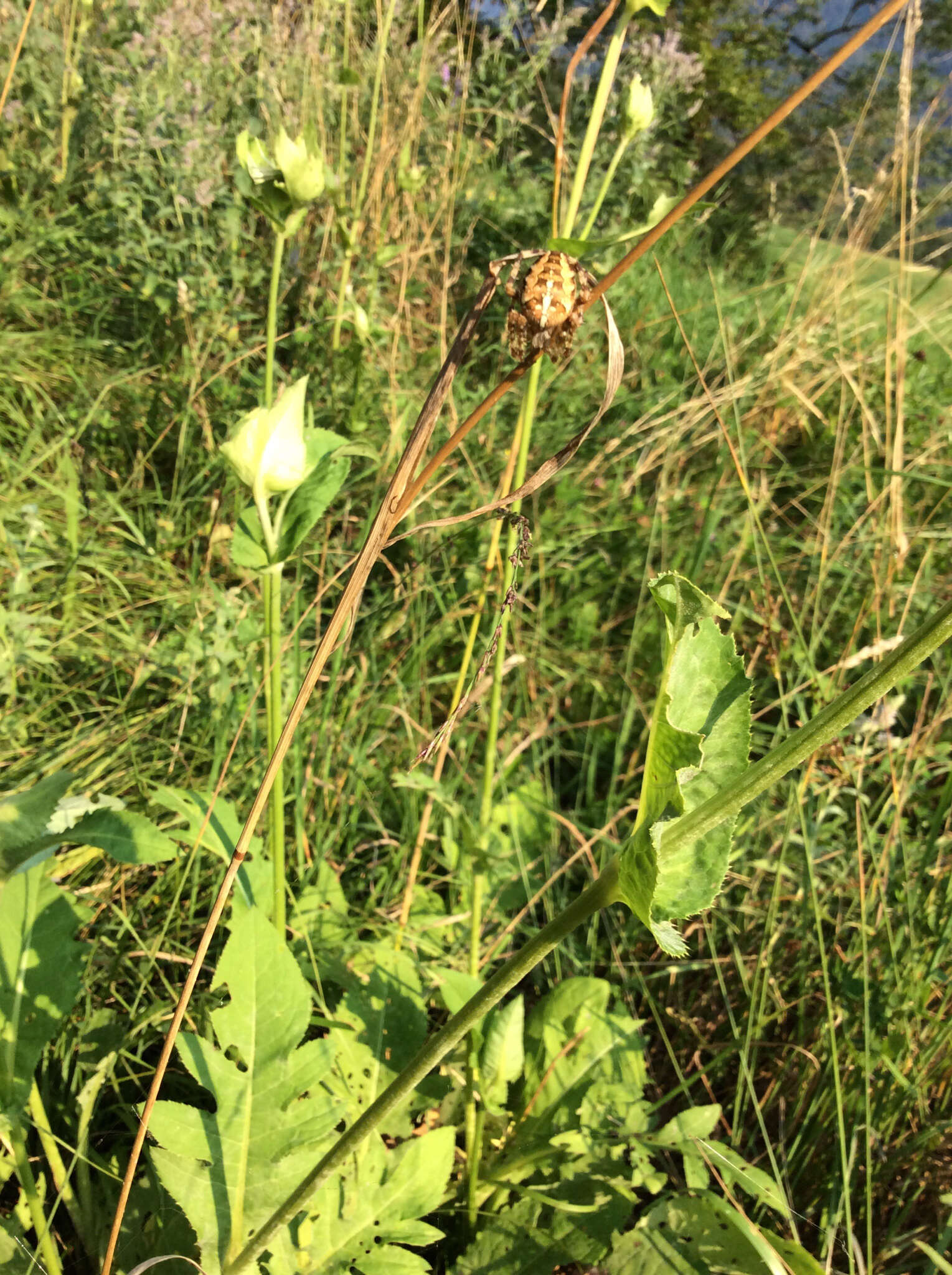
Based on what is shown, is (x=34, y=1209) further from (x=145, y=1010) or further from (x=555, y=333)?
(x=555, y=333)

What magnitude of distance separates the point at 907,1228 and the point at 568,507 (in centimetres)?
140

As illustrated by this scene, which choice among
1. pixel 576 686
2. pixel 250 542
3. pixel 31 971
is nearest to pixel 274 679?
pixel 250 542

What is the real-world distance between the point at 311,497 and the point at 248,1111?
0.57m

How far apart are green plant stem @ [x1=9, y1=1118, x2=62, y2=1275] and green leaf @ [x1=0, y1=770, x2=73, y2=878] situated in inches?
8.9

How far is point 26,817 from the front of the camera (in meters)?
0.71

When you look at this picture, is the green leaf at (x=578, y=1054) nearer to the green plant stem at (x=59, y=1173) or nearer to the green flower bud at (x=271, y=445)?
the green plant stem at (x=59, y=1173)

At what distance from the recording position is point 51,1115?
0.91 metres

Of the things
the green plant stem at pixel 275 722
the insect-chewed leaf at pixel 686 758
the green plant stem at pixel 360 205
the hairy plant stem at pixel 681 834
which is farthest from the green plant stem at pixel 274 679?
the green plant stem at pixel 360 205

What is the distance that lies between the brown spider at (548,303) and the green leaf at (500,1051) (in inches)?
29.8

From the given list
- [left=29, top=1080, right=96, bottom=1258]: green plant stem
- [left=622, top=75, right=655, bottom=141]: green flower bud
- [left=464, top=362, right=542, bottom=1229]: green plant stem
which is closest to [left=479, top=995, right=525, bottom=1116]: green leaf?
[left=464, top=362, right=542, bottom=1229]: green plant stem

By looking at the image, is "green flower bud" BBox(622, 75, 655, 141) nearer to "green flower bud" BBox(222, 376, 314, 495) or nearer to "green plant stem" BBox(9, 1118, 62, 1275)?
"green flower bud" BBox(222, 376, 314, 495)

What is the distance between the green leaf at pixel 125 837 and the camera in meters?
0.74

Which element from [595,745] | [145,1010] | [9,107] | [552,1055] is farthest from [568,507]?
[9,107]

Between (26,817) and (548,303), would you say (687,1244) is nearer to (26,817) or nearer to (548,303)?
(26,817)
